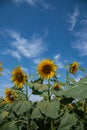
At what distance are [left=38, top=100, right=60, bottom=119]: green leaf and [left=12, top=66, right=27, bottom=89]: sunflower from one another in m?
0.69

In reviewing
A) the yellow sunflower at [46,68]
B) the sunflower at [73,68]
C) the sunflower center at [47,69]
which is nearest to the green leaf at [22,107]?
the yellow sunflower at [46,68]

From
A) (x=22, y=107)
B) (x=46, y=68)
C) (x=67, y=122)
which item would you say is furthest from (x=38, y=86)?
(x=46, y=68)

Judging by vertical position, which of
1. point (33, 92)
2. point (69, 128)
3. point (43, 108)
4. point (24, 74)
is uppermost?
point (24, 74)

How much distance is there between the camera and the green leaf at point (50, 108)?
11.4ft

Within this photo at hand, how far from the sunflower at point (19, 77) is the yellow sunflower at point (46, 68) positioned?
9.4 inches

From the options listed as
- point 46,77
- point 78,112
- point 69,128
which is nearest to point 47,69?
point 46,77

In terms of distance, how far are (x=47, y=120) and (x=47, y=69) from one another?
87 cm

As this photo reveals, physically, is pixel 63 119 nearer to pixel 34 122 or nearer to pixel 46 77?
pixel 34 122

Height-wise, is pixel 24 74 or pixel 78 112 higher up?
pixel 24 74

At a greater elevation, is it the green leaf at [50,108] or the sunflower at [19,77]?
the sunflower at [19,77]

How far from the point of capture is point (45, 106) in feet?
11.7

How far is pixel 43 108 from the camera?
3527mm

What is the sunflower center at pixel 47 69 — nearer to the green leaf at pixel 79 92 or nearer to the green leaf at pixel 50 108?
the green leaf at pixel 50 108

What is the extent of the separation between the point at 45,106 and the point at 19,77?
1.04 meters
